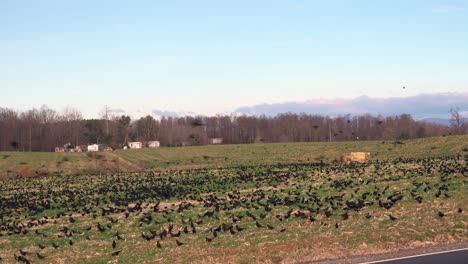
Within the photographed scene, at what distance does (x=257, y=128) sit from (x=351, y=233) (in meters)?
186

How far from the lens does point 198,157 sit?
266ft

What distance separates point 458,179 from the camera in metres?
24.2

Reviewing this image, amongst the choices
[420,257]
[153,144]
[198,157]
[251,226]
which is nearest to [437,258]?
[420,257]

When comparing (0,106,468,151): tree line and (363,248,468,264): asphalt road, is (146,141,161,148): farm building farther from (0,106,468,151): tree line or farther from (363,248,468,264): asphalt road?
(363,248,468,264): asphalt road

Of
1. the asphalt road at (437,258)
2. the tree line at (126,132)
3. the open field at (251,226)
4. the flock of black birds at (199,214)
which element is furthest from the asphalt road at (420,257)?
the tree line at (126,132)

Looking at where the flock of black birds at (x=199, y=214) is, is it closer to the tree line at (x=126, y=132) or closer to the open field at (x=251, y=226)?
the open field at (x=251, y=226)

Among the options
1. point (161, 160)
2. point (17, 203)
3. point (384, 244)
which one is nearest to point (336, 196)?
point (384, 244)

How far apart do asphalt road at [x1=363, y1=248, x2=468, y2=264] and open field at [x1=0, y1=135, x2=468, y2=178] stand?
47237mm

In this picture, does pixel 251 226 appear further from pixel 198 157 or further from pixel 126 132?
pixel 126 132

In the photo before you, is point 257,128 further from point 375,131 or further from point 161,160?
point 161,160

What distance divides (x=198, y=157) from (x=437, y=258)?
231 feet

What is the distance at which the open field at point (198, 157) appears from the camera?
205 ft

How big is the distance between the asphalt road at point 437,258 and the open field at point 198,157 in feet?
155

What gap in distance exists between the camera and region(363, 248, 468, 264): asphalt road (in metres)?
10.9
